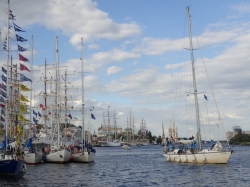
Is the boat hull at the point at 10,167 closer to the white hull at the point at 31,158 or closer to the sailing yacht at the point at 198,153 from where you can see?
the white hull at the point at 31,158

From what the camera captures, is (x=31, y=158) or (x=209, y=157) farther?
(x=31, y=158)

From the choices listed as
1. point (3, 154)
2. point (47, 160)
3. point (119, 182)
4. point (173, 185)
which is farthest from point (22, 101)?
point (173, 185)

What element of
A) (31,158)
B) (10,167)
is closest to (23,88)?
(31,158)

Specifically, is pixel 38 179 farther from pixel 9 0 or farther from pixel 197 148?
pixel 197 148

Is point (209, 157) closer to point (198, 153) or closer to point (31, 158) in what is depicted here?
point (198, 153)

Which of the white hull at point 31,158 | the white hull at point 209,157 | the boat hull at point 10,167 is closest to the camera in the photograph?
the boat hull at point 10,167

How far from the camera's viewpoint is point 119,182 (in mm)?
37844

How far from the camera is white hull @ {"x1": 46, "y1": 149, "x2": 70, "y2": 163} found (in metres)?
60.1

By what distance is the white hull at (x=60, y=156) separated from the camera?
6009cm

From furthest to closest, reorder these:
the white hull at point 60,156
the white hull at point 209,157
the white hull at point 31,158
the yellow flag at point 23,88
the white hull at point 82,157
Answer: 1. the yellow flag at point 23,88
2. the white hull at point 82,157
3. the white hull at point 31,158
4. the white hull at point 60,156
5. the white hull at point 209,157

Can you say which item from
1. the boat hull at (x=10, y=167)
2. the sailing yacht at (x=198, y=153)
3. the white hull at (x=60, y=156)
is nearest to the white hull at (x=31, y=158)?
the white hull at (x=60, y=156)

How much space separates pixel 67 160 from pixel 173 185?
30060mm

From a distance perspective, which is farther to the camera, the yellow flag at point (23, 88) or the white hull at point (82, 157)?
the yellow flag at point (23, 88)

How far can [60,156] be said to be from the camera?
60.2 meters
